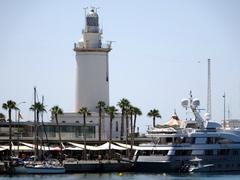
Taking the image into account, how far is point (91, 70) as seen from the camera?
141000 mm

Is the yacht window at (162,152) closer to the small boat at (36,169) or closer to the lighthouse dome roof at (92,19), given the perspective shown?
the small boat at (36,169)

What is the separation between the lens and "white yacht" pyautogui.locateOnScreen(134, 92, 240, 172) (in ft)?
398

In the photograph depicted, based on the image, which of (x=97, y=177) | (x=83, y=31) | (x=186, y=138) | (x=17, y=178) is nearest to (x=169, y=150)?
(x=186, y=138)

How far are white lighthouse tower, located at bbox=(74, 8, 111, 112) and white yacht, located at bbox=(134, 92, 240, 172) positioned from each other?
60.4ft

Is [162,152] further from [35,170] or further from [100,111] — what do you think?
[100,111]

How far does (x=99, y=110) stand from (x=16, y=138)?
34.2 ft

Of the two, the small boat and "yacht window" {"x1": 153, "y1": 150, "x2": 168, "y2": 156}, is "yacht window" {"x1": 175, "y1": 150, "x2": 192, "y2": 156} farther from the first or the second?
the small boat

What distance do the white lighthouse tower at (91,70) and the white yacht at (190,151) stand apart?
18.4 meters

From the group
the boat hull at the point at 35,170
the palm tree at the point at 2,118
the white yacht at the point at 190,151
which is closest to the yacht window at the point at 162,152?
the white yacht at the point at 190,151

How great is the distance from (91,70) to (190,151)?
77.3ft

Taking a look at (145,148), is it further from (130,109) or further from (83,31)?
(83,31)

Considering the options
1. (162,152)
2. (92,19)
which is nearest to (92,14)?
(92,19)

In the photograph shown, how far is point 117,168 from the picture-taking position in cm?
12281

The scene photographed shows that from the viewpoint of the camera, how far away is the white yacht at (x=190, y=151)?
12144 cm
